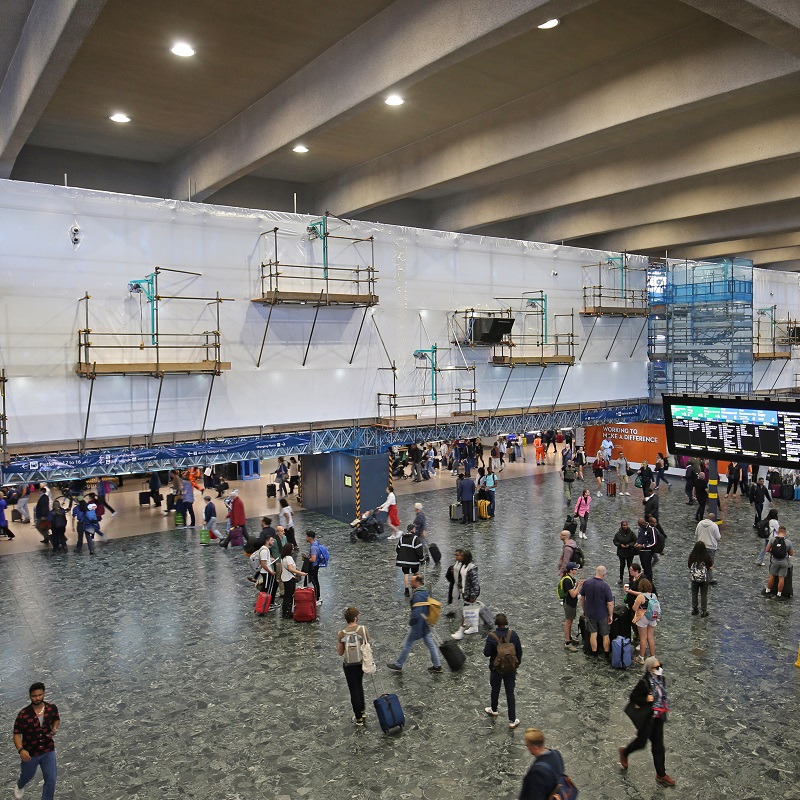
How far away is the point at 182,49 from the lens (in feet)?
35.5

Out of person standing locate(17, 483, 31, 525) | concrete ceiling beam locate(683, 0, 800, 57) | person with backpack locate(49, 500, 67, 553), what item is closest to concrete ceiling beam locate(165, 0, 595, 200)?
concrete ceiling beam locate(683, 0, 800, 57)

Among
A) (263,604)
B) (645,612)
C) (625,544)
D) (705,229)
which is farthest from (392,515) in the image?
(705,229)

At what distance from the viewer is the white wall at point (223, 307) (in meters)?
13.7

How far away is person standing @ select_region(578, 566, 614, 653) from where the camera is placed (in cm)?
931

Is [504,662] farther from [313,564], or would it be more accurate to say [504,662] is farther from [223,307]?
[223,307]

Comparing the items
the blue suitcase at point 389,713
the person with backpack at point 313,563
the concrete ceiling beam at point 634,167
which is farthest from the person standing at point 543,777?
the concrete ceiling beam at point 634,167

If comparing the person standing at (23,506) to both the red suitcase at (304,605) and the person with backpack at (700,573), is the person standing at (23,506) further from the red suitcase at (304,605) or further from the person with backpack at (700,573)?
the person with backpack at (700,573)

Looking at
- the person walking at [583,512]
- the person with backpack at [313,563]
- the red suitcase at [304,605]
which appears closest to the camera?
the red suitcase at [304,605]

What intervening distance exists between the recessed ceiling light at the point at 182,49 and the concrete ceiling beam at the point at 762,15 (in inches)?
286

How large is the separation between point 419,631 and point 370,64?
25.8 ft

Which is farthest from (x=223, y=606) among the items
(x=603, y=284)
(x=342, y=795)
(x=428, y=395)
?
(x=603, y=284)

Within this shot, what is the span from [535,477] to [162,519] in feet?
42.3

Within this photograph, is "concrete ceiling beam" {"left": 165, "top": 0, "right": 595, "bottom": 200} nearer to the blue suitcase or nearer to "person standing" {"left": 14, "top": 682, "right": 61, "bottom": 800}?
the blue suitcase

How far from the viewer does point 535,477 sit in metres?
25.2
